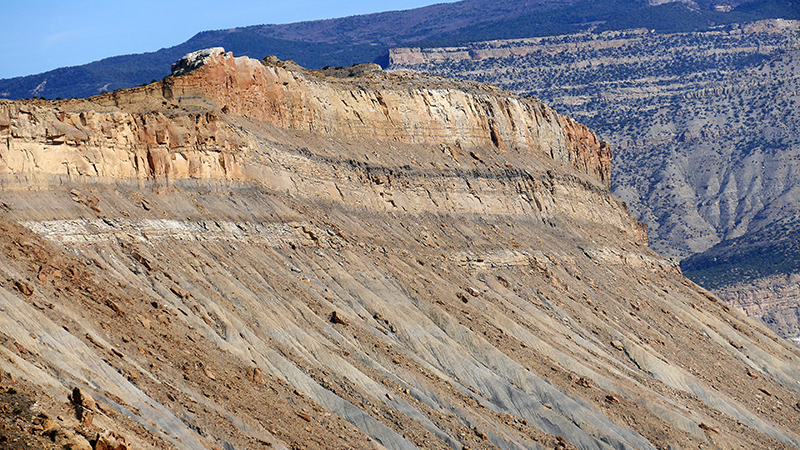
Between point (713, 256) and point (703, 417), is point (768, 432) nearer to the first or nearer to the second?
→ point (703, 417)

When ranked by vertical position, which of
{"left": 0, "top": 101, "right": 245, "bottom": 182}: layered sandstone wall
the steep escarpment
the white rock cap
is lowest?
the steep escarpment

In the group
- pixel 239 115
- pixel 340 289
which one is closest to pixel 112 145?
pixel 340 289

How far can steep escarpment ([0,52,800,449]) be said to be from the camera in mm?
39562

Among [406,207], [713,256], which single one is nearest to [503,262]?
[406,207]

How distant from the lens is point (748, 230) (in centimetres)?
19325

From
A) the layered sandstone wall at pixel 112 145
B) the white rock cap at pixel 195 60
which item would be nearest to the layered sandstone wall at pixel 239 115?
the layered sandstone wall at pixel 112 145

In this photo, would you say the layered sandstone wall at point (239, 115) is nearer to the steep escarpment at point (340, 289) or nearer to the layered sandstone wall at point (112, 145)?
the layered sandstone wall at point (112, 145)

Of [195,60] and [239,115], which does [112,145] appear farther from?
[195,60]

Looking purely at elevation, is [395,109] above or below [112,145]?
below

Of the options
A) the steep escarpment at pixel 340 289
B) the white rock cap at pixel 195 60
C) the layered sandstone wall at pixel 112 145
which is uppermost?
the white rock cap at pixel 195 60

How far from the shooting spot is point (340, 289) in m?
57.3

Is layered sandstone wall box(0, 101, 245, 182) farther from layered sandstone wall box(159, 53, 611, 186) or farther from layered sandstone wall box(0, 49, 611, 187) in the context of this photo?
layered sandstone wall box(159, 53, 611, 186)

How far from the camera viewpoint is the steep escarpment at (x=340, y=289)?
39562 mm

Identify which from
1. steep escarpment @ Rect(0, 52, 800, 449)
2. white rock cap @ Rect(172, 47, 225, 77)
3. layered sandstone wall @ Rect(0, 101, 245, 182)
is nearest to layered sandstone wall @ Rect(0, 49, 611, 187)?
layered sandstone wall @ Rect(0, 101, 245, 182)
